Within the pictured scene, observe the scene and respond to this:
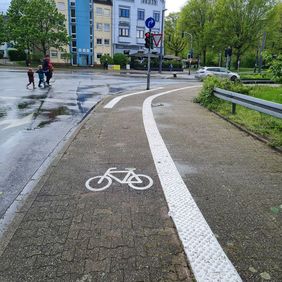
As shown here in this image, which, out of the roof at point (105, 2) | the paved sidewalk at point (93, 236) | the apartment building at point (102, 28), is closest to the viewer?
the paved sidewalk at point (93, 236)

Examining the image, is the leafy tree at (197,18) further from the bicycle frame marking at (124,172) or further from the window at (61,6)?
the bicycle frame marking at (124,172)

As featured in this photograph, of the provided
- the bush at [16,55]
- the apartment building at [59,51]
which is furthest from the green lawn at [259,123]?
the apartment building at [59,51]

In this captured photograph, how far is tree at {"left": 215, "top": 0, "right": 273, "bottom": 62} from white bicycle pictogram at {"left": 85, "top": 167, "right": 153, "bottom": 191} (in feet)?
178

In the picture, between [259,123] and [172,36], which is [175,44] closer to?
[172,36]

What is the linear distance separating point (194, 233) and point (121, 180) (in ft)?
5.34

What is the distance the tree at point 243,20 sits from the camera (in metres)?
53.8

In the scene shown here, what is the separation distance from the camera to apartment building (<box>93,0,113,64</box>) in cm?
6378

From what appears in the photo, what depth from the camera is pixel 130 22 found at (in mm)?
65312

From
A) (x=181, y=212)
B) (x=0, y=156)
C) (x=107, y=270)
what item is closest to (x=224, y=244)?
(x=181, y=212)

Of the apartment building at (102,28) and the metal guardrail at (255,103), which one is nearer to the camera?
the metal guardrail at (255,103)

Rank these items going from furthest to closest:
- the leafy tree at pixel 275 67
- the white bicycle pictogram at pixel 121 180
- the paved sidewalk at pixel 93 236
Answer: the leafy tree at pixel 275 67
the white bicycle pictogram at pixel 121 180
the paved sidewalk at pixel 93 236

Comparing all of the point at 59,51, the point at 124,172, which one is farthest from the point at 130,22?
→ the point at 124,172

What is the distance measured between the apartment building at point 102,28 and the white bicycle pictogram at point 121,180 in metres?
63.0

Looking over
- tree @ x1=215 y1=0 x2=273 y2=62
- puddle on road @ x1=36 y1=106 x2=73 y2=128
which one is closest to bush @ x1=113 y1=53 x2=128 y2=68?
tree @ x1=215 y1=0 x2=273 y2=62
